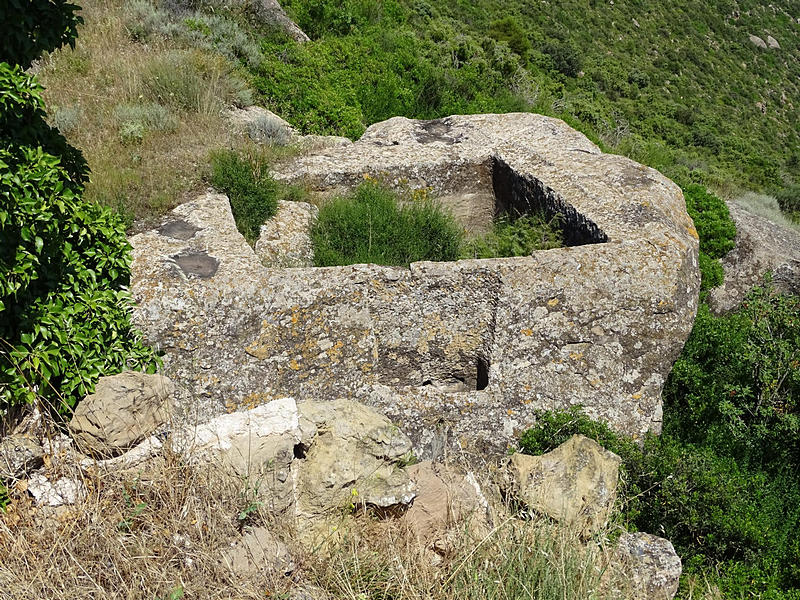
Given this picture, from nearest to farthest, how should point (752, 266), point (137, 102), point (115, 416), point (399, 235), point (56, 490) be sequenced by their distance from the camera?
point (56, 490)
point (115, 416)
point (399, 235)
point (137, 102)
point (752, 266)

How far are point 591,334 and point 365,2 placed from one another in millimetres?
11786

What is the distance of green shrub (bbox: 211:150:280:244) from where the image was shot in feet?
23.4

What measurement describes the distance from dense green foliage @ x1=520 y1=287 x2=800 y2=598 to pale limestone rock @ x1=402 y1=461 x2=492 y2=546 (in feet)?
3.67

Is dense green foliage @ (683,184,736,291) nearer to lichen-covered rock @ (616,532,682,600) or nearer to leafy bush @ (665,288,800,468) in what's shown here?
leafy bush @ (665,288,800,468)

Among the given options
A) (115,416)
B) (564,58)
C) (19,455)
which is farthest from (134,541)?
(564,58)

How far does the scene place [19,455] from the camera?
3811 mm

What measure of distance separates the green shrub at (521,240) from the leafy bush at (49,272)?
4327 millimetres

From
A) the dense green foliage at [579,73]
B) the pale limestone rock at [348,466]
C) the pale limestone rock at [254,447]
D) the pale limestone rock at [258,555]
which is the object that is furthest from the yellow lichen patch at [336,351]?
the dense green foliage at [579,73]

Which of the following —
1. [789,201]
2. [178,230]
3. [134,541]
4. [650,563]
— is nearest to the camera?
[134,541]

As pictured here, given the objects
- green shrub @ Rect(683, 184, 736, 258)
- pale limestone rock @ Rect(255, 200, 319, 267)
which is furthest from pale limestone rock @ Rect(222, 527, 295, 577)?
green shrub @ Rect(683, 184, 736, 258)

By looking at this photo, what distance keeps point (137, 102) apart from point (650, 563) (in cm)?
834

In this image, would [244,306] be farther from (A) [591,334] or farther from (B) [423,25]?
(B) [423,25]

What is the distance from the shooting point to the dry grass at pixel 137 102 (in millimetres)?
7059

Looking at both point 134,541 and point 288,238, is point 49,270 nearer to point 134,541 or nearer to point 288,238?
point 134,541
